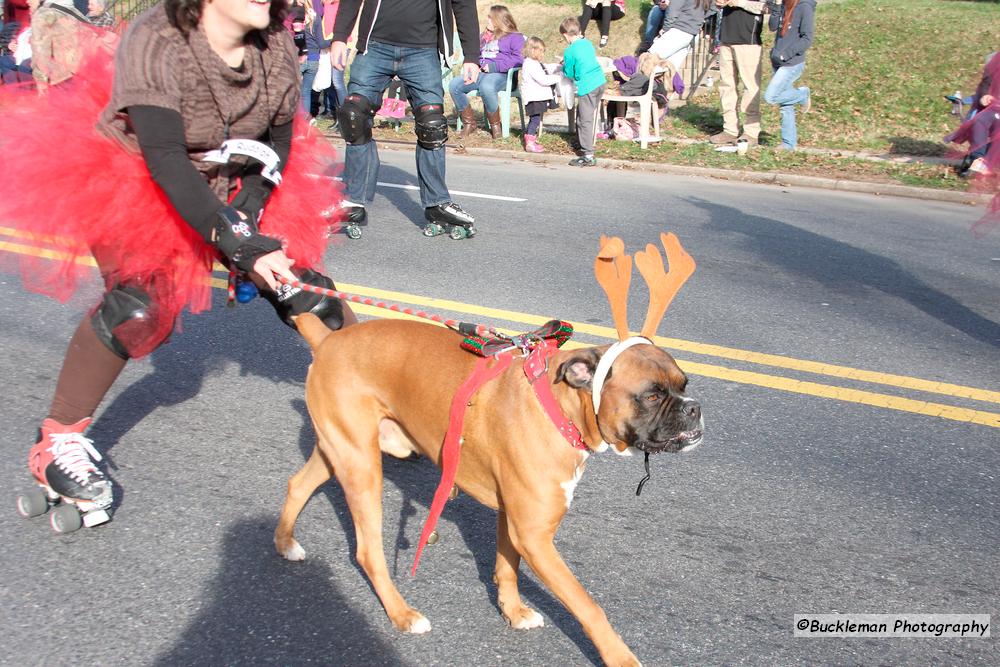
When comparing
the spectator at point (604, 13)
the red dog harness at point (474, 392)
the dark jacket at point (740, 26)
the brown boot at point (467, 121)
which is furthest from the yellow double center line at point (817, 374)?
the spectator at point (604, 13)

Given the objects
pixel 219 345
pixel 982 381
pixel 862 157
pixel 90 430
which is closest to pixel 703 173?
pixel 862 157

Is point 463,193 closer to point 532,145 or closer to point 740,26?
point 532,145

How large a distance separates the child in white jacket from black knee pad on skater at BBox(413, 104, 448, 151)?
6428mm

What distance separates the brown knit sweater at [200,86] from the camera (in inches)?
125

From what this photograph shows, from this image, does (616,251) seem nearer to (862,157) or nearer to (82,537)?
(82,537)

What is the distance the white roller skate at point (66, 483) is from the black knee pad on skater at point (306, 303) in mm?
865

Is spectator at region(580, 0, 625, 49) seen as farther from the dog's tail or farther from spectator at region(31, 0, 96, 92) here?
the dog's tail

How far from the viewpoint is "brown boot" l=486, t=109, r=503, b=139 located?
1480 cm

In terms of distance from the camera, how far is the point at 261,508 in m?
3.62

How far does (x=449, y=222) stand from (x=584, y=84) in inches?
240

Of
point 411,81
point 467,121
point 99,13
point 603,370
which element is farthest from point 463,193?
point 603,370

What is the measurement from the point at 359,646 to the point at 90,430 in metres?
2.04

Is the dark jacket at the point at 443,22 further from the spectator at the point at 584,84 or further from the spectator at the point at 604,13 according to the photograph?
the spectator at the point at 604,13

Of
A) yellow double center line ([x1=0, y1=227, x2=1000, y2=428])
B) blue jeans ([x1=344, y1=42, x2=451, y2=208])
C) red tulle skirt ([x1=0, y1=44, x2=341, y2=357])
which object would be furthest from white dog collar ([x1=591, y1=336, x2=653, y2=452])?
A: blue jeans ([x1=344, y1=42, x2=451, y2=208])
